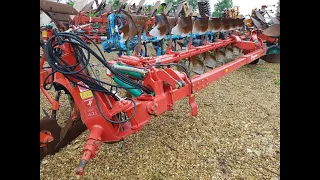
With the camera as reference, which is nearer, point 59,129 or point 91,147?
point 91,147

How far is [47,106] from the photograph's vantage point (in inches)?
158

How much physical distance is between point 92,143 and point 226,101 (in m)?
2.80

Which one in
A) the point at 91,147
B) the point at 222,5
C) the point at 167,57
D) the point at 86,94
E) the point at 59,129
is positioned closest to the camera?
the point at 91,147

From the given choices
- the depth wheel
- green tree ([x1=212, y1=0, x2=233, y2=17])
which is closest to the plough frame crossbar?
the depth wheel

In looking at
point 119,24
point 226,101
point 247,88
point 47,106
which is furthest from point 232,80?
point 47,106

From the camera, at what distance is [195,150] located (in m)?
2.67

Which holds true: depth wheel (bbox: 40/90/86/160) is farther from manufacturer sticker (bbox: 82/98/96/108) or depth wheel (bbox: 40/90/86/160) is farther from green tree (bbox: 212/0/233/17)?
green tree (bbox: 212/0/233/17)

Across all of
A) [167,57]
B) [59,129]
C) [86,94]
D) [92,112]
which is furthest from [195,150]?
[167,57]

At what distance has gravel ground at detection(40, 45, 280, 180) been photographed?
232 centimetres

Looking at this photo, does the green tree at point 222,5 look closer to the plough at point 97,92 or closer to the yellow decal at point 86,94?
the plough at point 97,92

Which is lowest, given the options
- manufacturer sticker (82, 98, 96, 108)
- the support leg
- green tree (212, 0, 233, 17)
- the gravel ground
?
the gravel ground

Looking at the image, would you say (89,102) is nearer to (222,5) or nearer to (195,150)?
(195,150)

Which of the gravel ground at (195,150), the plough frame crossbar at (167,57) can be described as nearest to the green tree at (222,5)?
the plough frame crossbar at (167,57)

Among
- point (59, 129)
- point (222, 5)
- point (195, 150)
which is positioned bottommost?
point (195, 150)
